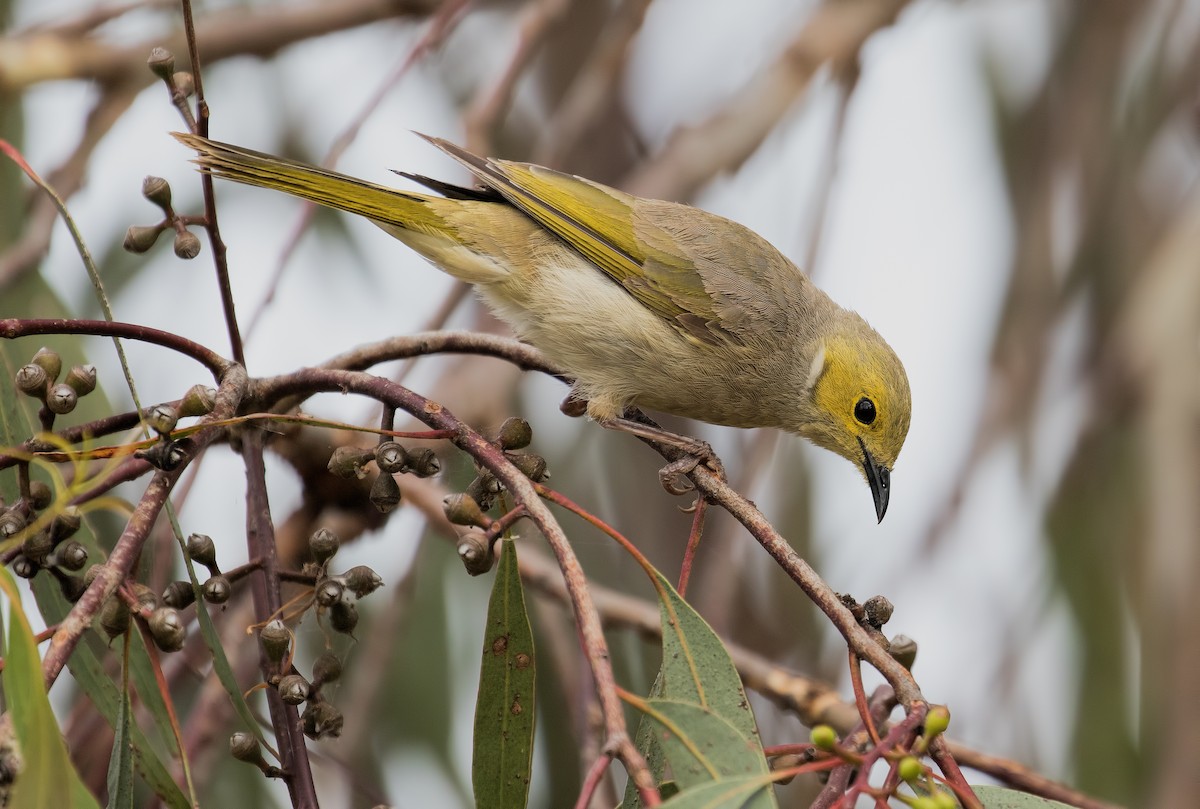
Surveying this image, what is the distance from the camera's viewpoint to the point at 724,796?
1636 mm

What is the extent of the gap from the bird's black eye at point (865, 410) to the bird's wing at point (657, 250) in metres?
0.41

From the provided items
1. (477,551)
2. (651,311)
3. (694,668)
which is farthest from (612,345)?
(477,551)

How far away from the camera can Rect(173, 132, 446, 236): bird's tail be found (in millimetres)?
3085

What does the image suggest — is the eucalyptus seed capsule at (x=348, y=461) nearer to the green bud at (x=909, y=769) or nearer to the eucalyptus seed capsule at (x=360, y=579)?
the eucalyptus seed capsule at (x=360, y=579)

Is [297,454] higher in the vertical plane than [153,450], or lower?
higher

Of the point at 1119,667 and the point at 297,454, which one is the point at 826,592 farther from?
the point at 1119,667

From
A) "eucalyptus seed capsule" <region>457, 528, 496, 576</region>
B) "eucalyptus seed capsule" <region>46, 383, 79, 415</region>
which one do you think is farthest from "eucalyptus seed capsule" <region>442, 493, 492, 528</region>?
"eucalyptus seed capsule" <region>46, 383, 79, 415</region>

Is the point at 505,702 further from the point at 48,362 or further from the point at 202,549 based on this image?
the point at 48,362

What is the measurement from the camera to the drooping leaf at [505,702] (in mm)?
2021

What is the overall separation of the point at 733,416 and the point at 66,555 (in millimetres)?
2366

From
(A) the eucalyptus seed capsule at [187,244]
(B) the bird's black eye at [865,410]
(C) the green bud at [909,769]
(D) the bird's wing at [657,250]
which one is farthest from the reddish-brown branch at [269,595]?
(B) the bird's black eye at [865,410]

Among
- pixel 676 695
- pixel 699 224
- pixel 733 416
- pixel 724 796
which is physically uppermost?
pixel 699 224

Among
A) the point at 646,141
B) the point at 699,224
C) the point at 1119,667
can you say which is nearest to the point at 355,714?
the point at 699,224

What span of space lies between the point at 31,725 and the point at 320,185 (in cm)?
207
